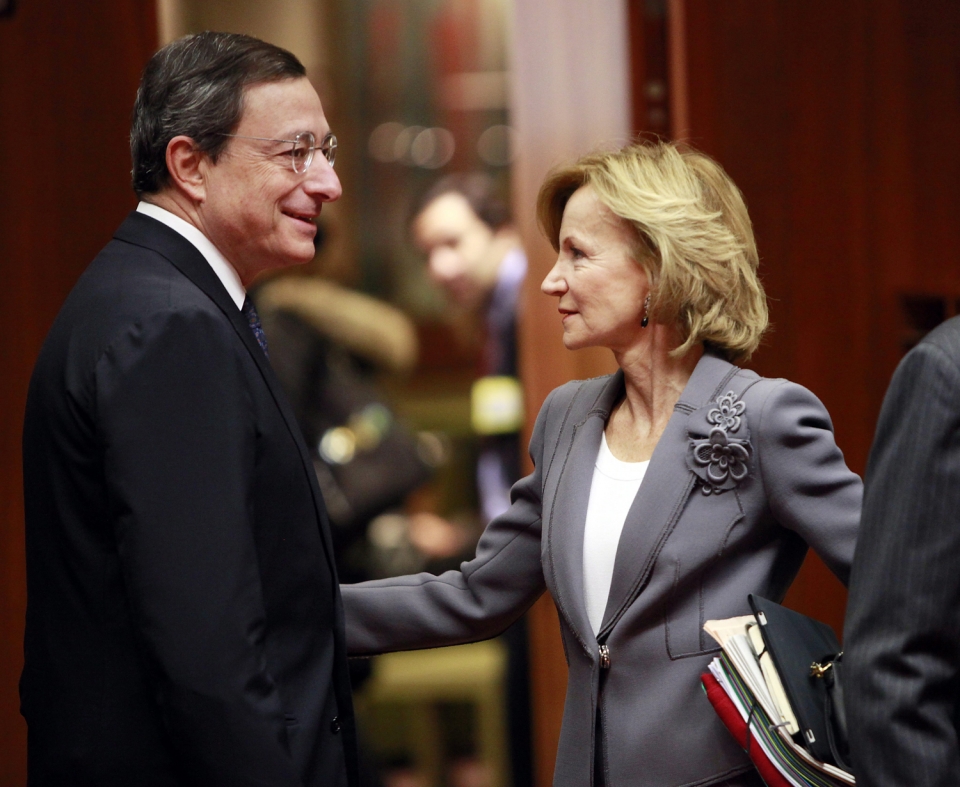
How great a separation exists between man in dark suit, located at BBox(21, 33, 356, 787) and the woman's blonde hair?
51cm

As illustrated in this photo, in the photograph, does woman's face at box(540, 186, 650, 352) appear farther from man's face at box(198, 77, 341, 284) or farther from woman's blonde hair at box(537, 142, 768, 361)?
man's face at box(198, 77, 341, 284)

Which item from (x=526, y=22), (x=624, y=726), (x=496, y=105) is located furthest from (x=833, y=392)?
(x=496, y=105)

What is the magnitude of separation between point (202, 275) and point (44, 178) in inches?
56.5

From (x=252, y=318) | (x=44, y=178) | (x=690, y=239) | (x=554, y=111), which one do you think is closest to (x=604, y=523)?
(x=690, y=239)

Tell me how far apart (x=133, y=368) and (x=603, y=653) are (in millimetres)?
849

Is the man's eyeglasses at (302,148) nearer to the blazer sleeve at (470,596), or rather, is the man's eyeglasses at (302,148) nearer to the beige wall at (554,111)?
the blazer sleeve at (470,596)

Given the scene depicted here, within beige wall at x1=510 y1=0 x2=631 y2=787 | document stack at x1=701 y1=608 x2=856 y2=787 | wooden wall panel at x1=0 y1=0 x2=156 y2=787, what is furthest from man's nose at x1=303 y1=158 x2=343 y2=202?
beige wall at x1=510 y1=0 x2=631 y2=787

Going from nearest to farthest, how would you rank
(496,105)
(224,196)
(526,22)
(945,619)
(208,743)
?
(945,619), (208,743), (224,196), (526,22), (496,105)

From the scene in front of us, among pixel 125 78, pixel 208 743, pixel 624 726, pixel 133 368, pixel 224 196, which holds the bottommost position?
pixel 624 726

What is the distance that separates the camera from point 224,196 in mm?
1835

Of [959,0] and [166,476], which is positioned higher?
[959,0]

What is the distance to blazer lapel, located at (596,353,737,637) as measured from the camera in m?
1.86

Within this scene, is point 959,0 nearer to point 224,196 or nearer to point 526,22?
point 526,22

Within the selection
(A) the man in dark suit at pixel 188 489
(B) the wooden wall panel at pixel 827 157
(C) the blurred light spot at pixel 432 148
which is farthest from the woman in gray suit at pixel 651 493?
(C) the blurred light spot at pixel 432 148
